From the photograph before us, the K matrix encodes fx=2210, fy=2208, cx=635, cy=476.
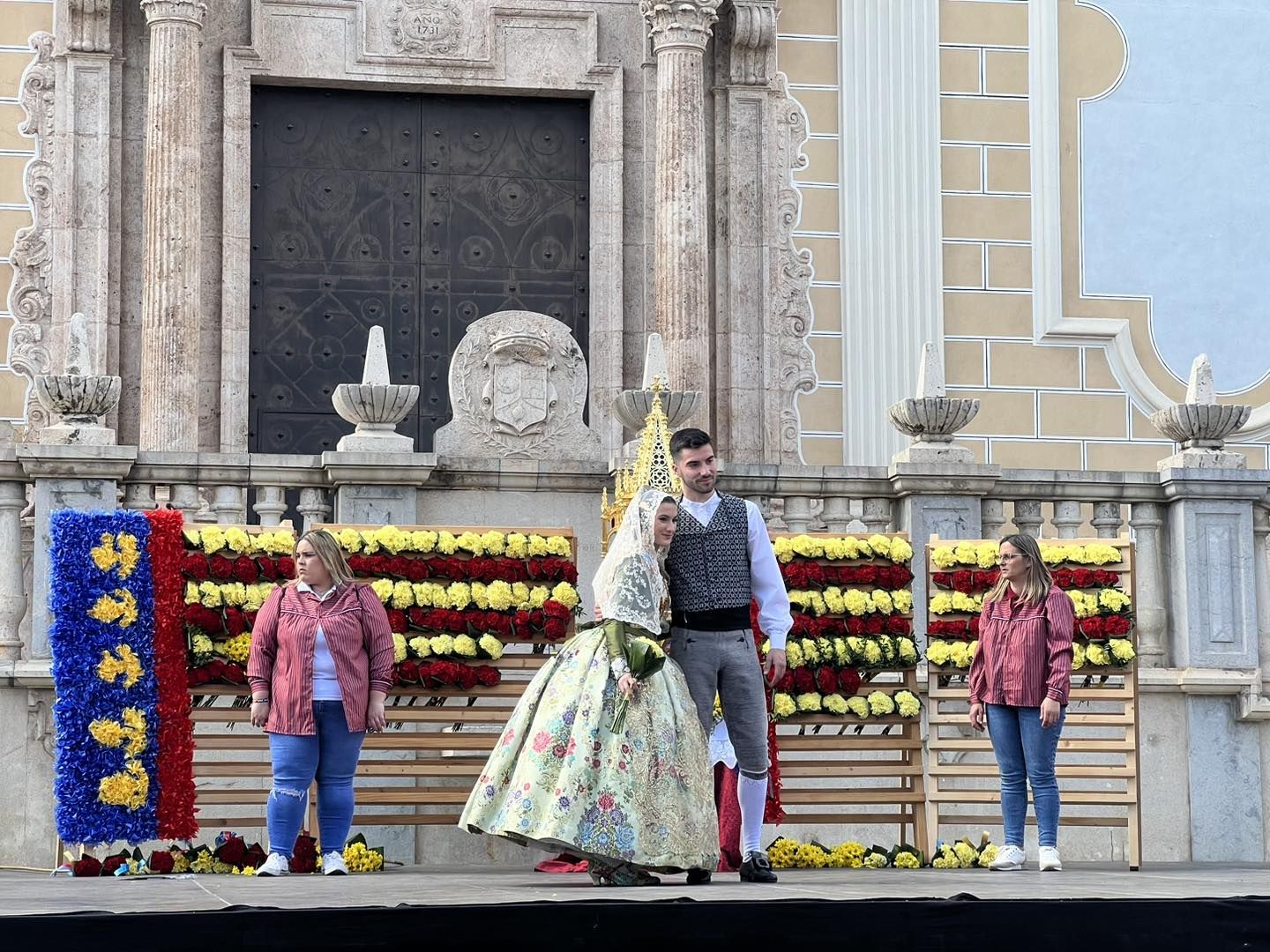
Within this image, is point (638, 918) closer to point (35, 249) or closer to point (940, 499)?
point (940, 499)

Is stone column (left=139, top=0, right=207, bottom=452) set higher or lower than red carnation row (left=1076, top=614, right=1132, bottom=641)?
higher

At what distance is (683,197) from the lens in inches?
731

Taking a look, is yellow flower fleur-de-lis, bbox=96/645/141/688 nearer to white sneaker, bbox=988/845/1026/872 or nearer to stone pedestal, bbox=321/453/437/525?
stone pedestal, bbox=321/453/437/525

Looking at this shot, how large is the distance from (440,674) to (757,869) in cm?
293

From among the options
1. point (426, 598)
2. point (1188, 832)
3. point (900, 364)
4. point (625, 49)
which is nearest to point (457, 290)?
point (625, 49)

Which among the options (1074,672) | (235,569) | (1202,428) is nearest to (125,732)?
(235,569)

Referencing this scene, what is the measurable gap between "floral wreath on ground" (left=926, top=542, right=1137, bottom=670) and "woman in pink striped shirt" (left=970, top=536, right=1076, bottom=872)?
45.3 inches

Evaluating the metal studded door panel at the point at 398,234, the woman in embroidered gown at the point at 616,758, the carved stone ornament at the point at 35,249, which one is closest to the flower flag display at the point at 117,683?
the woman in embroidered gown at the point at 616,758

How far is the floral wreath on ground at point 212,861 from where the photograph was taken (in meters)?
11.6

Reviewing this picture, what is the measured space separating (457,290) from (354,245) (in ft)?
3.21

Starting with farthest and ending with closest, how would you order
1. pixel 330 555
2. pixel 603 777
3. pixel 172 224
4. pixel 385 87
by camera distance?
pixel 385 87, pixel 172 224, pixel 330 555, pixel 603 777

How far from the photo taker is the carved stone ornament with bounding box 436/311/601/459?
15.1 m

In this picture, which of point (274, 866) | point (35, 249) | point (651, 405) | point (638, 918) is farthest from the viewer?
point (35, 249)

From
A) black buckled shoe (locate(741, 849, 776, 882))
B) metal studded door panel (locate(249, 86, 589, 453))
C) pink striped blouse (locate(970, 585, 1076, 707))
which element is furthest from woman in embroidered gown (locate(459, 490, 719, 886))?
metal studded door panel (locate(249, 86, 589, 453))
